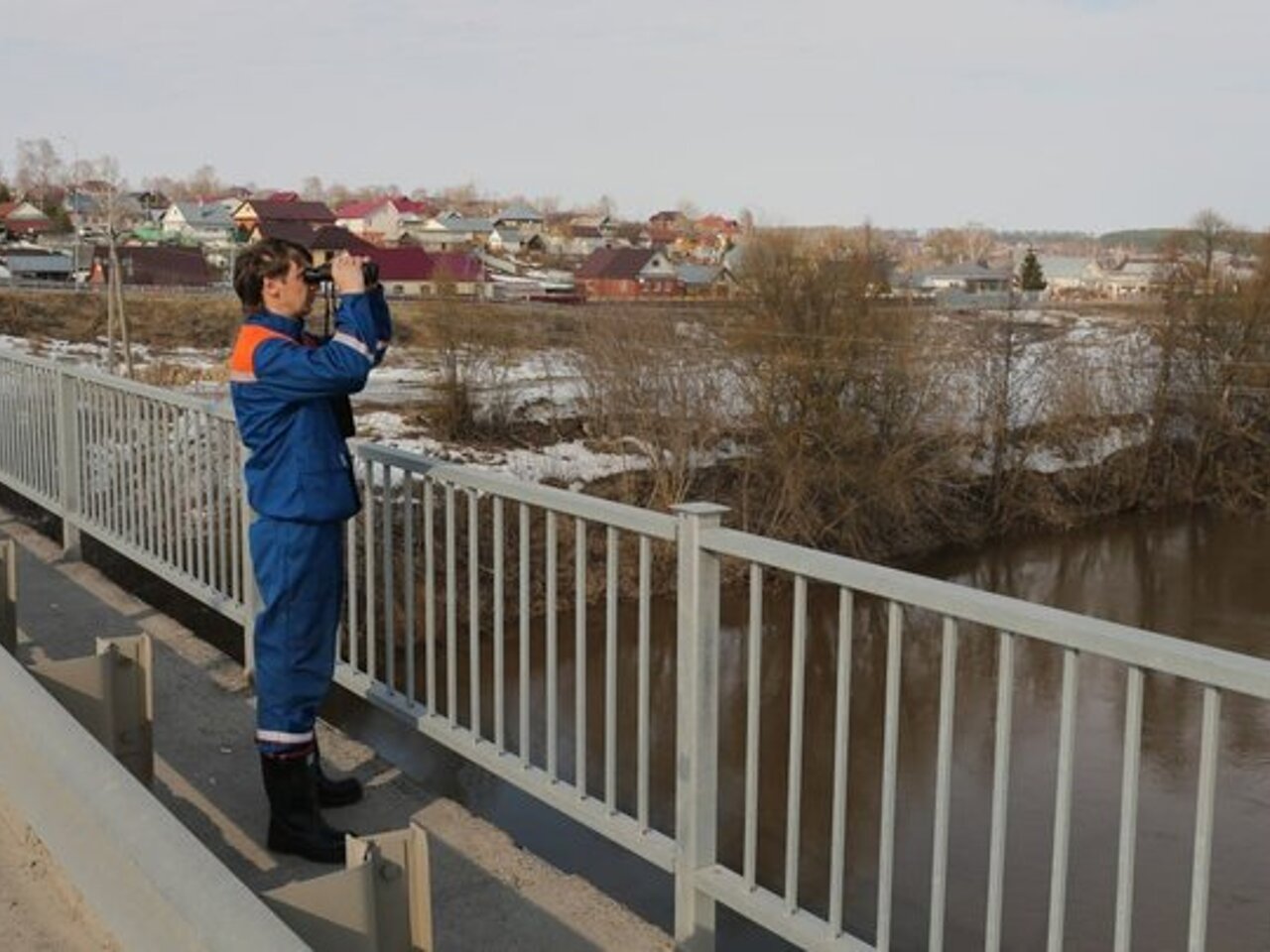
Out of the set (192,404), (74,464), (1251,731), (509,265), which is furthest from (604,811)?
(509,265)

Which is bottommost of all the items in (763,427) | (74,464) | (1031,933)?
(1031,933)

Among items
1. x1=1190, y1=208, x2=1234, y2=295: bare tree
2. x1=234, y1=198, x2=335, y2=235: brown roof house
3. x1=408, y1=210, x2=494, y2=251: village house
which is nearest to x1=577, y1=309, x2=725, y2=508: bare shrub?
x1=1190, y1=208, x2=1234, y2=295: bare tree

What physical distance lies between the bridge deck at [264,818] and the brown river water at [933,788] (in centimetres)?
362

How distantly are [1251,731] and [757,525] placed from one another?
9932mm

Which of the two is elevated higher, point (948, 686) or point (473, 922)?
point (948, 686)

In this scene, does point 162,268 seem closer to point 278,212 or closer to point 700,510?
point 278,212

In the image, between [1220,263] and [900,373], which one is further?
[1220,263]

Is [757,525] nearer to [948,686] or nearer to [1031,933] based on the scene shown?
[1031,933]

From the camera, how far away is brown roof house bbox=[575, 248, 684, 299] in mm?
68000

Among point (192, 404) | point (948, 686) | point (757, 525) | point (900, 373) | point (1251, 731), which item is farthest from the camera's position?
point (900, 373)

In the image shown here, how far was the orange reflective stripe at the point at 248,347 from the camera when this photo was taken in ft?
11.1

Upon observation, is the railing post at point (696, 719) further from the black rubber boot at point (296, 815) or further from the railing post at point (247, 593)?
the railing post at point (247, 593)

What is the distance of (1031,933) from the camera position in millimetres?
10977

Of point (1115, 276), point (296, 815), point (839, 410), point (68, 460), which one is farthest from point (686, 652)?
point (1115, 276)
